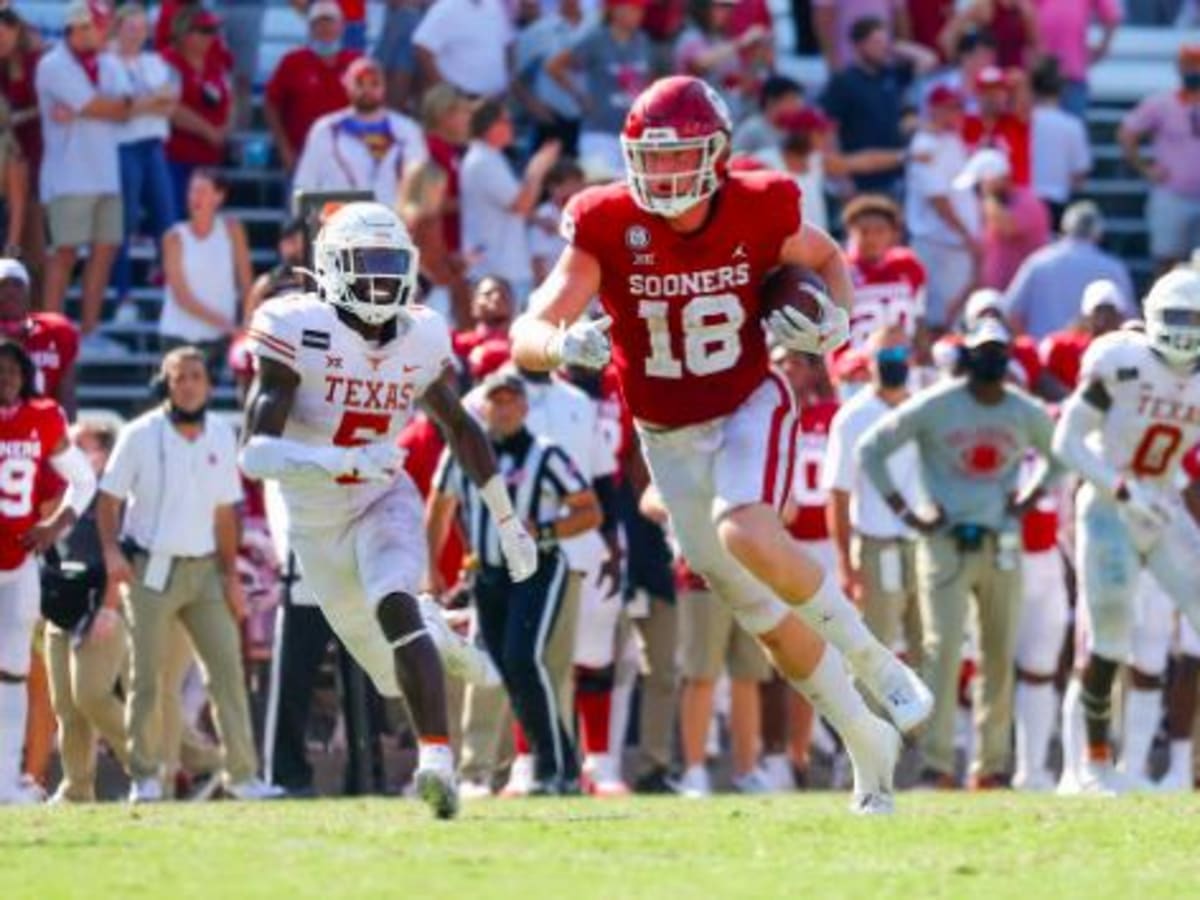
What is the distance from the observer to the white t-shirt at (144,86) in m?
16.9

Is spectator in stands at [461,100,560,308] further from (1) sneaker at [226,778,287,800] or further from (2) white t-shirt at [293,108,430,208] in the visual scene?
(1) sneaker at [226,778,287,800]

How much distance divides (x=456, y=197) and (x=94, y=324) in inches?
68.1

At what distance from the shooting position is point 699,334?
10.5 metres

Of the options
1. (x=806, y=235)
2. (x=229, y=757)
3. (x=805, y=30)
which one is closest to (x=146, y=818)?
(x=806, y=235)

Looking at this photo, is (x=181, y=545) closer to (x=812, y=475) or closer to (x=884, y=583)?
(x=812, y=475)

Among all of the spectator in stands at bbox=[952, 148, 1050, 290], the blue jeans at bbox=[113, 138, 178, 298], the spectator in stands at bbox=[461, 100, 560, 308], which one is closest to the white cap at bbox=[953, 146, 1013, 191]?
the spectator in stands at bbox=[952, 148, 1050, 290]

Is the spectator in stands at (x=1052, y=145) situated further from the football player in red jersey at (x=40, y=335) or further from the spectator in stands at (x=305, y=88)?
the football player in red jersey at (x=40, y=335)

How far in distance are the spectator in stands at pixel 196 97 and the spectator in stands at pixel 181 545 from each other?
10.7ft

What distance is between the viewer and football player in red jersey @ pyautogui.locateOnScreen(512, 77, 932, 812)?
34.1ft

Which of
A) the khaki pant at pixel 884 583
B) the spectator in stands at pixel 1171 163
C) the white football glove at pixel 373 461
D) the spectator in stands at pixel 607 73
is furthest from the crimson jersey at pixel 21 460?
the spectator in stands at pixel 1171 163

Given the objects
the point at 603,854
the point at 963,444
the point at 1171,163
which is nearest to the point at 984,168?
the point at 1171,163

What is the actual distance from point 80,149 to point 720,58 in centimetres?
359

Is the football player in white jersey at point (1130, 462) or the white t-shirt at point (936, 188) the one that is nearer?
the football player in white jersey at point (1130, 462)

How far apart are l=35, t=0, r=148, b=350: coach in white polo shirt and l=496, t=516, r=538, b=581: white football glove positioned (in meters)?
6.23
